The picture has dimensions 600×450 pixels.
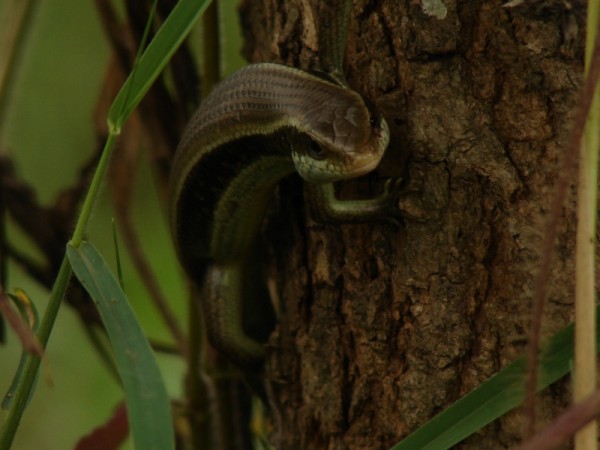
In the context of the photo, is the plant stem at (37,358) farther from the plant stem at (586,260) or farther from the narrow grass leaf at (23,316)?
the plant stem at (586,260)

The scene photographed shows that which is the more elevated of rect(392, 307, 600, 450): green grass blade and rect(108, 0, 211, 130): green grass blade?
rect(108, 0, 211, 130): green grass blade

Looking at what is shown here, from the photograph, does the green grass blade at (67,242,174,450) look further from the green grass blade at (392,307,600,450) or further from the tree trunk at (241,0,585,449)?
the tree trunk at (241,0,585,449)

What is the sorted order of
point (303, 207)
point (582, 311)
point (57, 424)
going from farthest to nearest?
point (57, 424)
point (303, 207)
point (582, 311)

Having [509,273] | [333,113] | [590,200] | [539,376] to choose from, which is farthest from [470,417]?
[333,113]

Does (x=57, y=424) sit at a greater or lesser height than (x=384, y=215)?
lesser

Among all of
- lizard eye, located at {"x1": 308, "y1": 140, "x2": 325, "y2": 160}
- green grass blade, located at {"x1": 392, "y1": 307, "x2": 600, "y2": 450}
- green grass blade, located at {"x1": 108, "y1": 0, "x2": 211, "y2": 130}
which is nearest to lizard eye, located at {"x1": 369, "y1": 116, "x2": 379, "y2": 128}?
lizard eye, located at {"x1": 308, "y1": 140, "x2": 325, "y2": 160}

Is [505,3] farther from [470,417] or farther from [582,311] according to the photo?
[470,417]

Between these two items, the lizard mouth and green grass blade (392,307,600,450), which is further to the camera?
the lizard mouth

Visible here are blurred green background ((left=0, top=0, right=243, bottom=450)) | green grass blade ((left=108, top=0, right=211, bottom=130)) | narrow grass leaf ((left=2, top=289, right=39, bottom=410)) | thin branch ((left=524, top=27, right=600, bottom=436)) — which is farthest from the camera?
blurred green background ((left=0, top=0, right=243, bottom=450))
